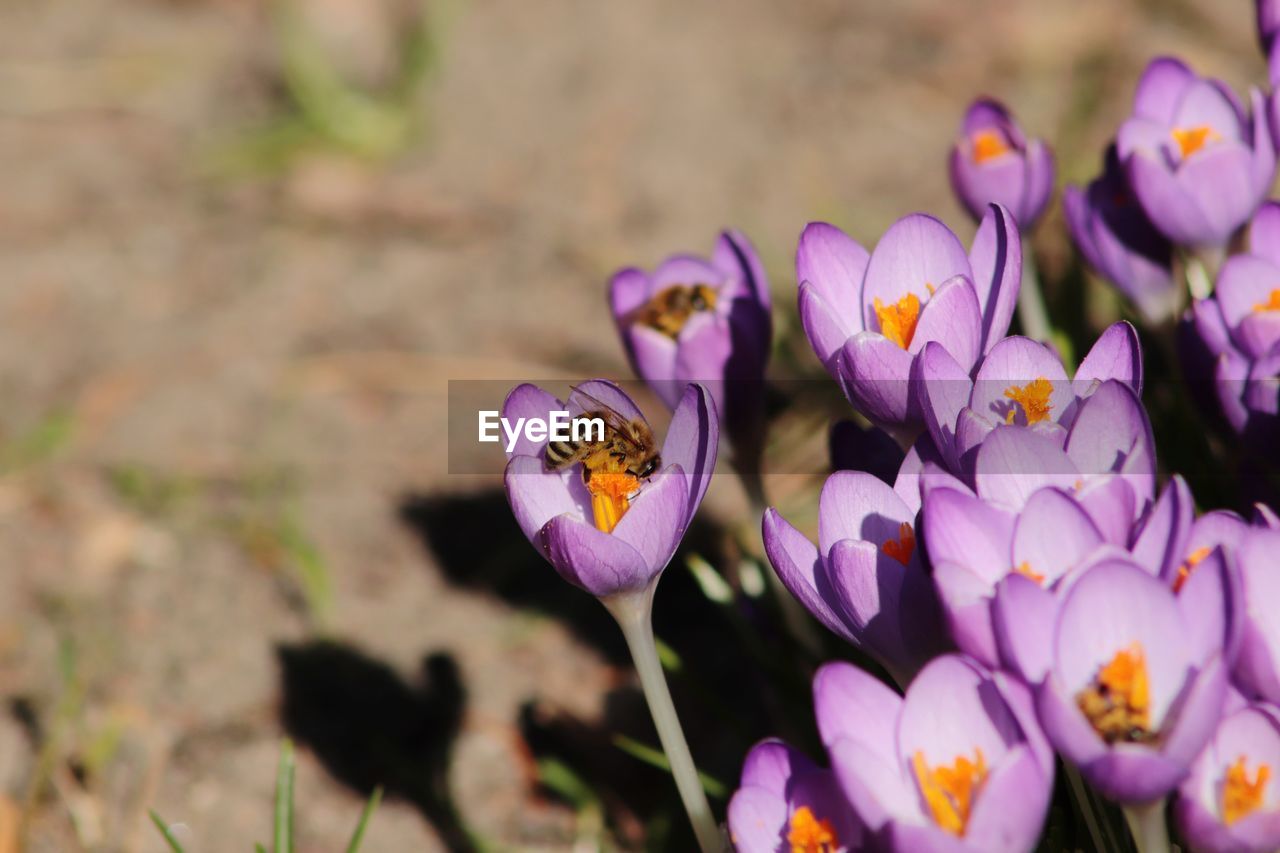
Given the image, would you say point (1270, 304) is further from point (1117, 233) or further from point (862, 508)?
point (862, 508)

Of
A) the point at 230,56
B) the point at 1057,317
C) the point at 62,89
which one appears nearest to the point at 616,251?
the point at 1057,317

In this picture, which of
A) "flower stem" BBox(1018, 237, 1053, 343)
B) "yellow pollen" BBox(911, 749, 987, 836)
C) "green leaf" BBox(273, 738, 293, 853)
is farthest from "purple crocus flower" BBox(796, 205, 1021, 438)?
"green leaf" BBox(273, 738, 293, 853)

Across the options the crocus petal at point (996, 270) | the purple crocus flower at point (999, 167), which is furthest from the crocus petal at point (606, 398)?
the purple crocus flower at point (999, 167)

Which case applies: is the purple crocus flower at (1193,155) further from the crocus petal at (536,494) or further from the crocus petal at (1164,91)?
the crocus petal at (536,494)

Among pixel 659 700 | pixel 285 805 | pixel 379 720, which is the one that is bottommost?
pixel 379 720

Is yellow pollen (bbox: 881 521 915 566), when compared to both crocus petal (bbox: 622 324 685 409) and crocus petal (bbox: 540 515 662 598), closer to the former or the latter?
crocus petal (bbox: 540 515 662 598)

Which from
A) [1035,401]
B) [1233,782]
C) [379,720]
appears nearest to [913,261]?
[1035,401]
